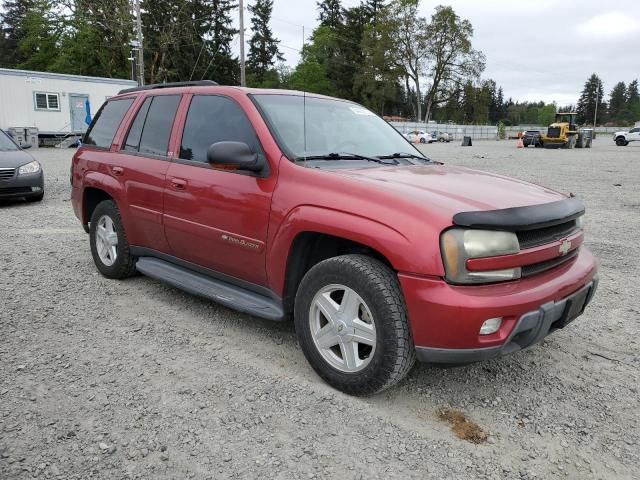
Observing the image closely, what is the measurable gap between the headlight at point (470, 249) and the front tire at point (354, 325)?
12.8 inches

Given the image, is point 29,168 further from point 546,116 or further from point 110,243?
point 546,116

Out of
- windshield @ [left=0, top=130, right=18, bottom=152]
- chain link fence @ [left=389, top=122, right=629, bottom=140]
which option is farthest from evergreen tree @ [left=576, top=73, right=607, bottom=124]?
windshield @ [left=0, top=130, right=18, bottom=152]

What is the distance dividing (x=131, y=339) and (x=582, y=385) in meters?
3.02

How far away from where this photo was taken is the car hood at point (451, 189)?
2.72 meters

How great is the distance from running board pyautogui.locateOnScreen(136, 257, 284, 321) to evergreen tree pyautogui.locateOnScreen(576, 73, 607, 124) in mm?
136845

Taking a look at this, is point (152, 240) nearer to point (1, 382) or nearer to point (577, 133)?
point (1, 382)

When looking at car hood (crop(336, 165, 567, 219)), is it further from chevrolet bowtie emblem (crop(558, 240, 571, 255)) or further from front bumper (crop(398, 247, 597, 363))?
front bumper (crop(398, 247, 597, 363))

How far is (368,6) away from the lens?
7350cm

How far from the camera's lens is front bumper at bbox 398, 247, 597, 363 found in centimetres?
253

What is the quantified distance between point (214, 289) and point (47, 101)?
27263 mm

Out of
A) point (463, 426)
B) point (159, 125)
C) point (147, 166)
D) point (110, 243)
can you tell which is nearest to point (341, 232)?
point (463, 426)

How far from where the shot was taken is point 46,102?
2653 cm

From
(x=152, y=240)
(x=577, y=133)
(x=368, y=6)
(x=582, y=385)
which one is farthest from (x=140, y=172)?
(x=368, y=6)


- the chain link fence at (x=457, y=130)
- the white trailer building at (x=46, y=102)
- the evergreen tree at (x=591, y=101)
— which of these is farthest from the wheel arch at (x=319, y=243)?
the evergreen tree at (x=591, y=101)
